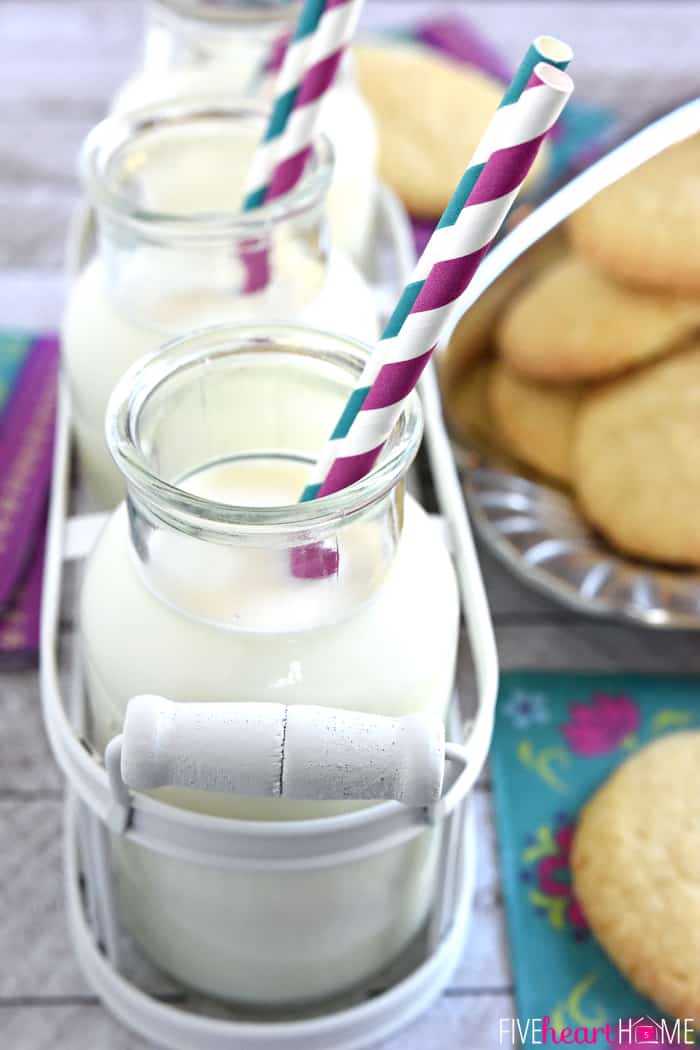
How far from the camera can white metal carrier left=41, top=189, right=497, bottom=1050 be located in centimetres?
43

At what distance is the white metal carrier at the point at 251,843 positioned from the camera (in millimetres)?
427

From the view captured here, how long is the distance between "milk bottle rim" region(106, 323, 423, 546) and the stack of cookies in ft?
0.98

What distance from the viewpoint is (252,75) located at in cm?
72

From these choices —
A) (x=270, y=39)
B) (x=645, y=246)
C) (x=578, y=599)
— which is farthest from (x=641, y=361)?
(x=270, y=39)

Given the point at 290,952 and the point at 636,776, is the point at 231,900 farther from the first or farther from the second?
the point at 636,776

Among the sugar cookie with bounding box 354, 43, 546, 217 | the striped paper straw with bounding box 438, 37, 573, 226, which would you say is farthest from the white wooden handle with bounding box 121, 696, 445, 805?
the sugar cookie with bounding box 354, 43, 546, 217

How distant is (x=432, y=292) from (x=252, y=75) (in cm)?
41

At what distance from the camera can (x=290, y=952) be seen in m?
0.50

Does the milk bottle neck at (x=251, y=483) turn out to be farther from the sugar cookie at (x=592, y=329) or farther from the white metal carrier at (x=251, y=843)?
the sugar cookie at (x=592, y=329)

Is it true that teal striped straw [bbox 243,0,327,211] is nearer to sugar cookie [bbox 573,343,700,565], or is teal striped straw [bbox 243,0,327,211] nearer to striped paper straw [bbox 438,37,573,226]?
striped paper straw [bbox 438,37,573,226]

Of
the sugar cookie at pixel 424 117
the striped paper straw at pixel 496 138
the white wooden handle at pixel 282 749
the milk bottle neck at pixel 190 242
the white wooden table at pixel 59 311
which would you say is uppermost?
the striped paper straw at pixel 496 138

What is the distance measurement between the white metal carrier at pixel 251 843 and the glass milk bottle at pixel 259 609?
1 cm

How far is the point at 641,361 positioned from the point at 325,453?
1.25 ft

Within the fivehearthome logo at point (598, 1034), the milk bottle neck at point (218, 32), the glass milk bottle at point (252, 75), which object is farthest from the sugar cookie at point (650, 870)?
the milk bottle neck at point (218, 32)
